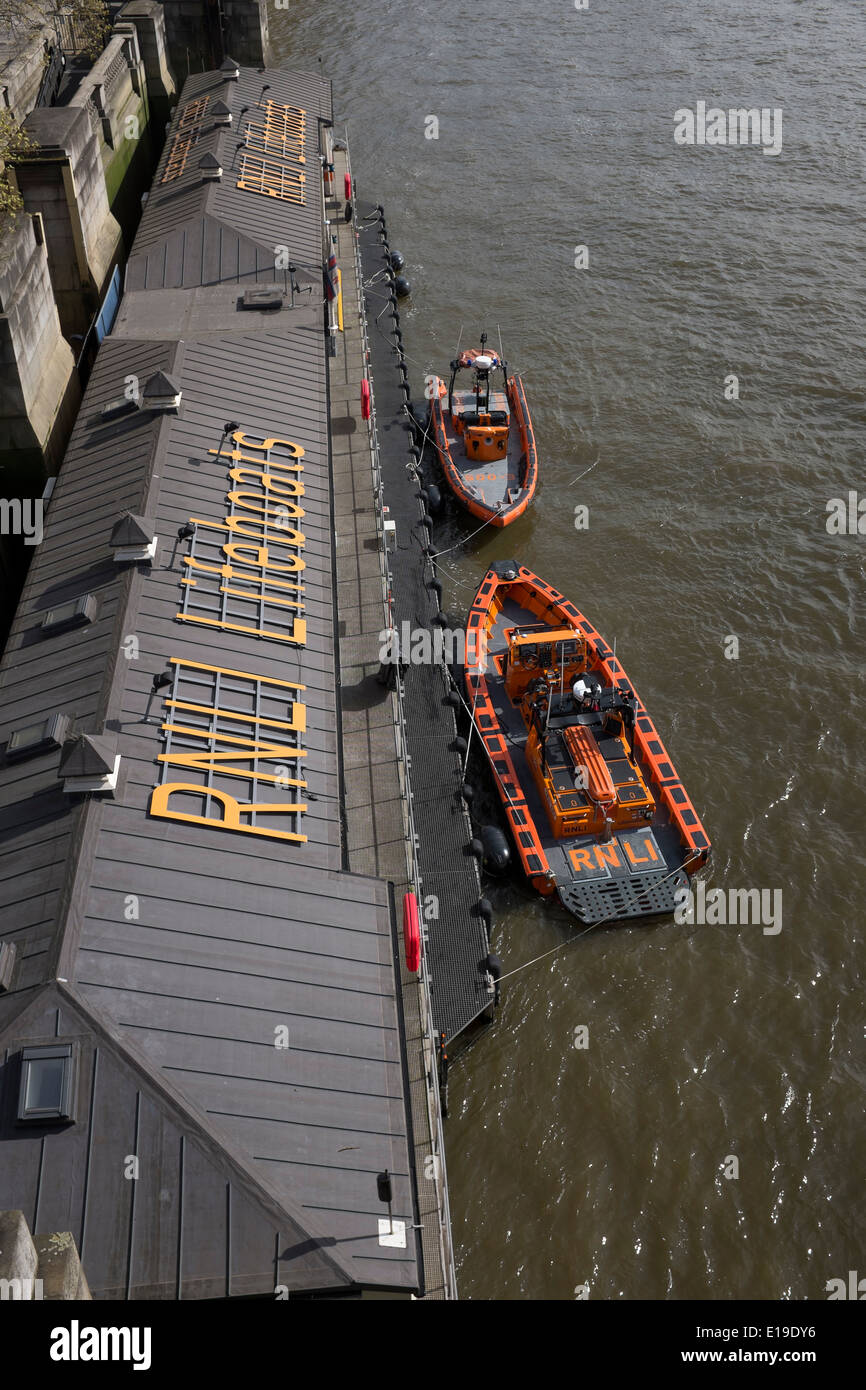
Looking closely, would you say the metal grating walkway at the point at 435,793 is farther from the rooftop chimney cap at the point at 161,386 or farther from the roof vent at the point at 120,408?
the roof vent at the point at 120,408

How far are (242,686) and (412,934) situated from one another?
702 cm

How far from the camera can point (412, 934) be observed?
20781mm

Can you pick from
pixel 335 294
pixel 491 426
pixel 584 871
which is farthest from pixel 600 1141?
pixel 335 294

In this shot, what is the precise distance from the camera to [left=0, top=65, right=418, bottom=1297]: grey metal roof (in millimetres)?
16125

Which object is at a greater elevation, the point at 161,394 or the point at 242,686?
the point at 161,394

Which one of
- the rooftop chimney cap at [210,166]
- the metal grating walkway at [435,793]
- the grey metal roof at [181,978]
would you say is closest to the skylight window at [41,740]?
the grey metal roof at [181,978]

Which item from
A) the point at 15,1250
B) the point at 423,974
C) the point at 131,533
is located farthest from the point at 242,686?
the point at 15,1250

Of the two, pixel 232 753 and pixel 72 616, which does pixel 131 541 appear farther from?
pixel 232 753

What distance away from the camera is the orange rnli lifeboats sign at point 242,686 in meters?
21.8

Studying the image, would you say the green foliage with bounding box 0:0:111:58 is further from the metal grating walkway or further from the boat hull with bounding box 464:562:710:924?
the boat hull with bounding box 464:562:710:924

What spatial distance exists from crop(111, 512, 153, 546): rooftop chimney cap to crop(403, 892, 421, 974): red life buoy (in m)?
10.4

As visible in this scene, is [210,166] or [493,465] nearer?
[493,465]

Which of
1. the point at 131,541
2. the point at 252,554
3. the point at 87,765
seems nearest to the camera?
the point at 87,765

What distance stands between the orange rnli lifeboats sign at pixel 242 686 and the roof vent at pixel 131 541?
1.10 meters
